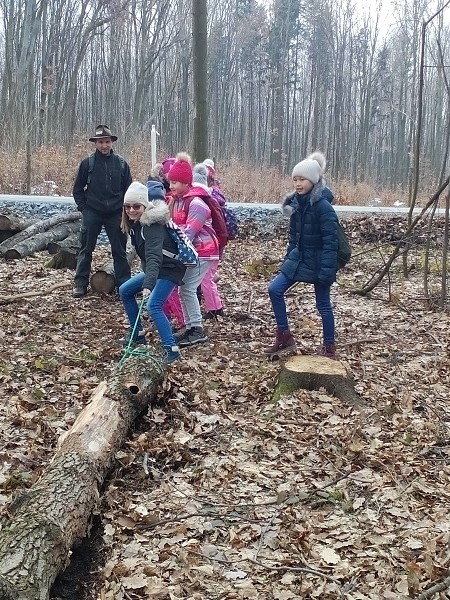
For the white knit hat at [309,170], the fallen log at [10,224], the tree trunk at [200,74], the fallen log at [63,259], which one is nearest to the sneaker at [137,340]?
the white knit hat at [309,170]

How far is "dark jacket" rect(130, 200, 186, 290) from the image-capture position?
5.88m

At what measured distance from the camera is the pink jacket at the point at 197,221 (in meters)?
6.90

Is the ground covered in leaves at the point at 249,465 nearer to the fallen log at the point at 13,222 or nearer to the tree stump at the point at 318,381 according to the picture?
the tree stump at the point at 318,381

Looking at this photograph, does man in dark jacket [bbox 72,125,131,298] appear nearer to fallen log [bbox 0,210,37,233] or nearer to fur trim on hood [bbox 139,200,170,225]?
fur trim on hood [bbox 139,200,170,225]

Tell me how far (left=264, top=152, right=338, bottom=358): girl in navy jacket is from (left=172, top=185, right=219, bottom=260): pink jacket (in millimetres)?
1119

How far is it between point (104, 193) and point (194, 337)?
104 inches

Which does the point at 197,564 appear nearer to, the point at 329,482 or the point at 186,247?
the point at 329,482

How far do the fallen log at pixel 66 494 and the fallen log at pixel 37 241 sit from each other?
22.1 feet

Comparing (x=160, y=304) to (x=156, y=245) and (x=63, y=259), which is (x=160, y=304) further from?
(x=63, y=259)

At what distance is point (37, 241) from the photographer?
1152 centimetres

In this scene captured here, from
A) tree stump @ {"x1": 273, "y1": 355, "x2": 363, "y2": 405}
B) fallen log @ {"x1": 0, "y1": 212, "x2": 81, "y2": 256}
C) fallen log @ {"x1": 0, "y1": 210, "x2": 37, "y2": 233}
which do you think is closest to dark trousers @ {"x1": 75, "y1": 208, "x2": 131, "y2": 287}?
fallen log @ {"x1": 0, "y1": 212, "x2": 81, "y2": 256}

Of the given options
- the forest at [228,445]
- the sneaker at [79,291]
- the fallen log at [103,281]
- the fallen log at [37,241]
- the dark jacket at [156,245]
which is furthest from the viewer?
the fallen log at [37,241]

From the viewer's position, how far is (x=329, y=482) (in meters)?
4.16

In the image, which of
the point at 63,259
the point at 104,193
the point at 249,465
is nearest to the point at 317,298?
the point at 249,465
